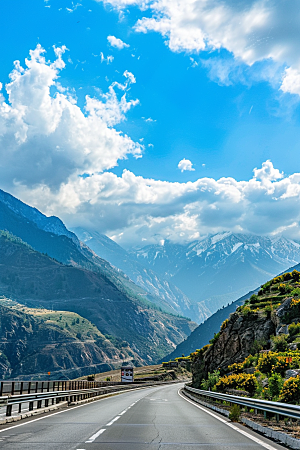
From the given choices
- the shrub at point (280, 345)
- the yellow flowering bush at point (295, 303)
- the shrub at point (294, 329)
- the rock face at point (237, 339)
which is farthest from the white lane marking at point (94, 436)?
the yellow flowering bush at point (295, 303)

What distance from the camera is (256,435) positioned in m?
12.9

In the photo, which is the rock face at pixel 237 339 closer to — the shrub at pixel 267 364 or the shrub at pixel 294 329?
the shrub at pixel 294 329

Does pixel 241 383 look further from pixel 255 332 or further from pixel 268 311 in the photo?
pixel 268 311

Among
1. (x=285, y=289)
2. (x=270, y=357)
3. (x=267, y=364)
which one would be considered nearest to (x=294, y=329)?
(x=270, y=357)

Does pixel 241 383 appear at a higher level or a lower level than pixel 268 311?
lower

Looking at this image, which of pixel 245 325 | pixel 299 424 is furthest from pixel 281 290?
pixel 299 424

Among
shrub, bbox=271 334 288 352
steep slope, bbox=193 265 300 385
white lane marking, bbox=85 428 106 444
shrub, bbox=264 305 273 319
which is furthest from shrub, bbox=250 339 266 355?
white lane marking, bbox=85 428 106 444

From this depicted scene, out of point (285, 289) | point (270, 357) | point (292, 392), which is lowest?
point (292, 392)

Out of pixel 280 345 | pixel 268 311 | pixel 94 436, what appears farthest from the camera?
pixel 268 311

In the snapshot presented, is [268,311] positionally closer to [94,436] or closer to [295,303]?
[295,303]

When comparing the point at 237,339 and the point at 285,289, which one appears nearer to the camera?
the point at 237,339

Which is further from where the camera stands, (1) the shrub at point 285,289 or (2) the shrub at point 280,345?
(1) the shrub at point 285,289

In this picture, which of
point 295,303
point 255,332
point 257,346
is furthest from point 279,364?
point 255,332

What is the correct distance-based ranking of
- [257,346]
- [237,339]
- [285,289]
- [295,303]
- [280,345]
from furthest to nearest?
[285,289]
[237,339]
[295,303]
[257,346]
[280,345]
